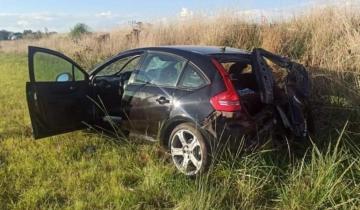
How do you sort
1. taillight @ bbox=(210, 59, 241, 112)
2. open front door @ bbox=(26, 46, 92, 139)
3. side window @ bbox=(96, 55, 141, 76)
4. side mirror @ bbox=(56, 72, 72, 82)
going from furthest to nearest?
side window @ bbox=(96, 55, 141, 76), side mirror @ bbox=(56, 72, 72, 82), open front door @ bbox=(26, 46, 92, 139), taillight @ bbox=(210, 59, 241, 112)

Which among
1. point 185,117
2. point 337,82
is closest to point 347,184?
point 185,117

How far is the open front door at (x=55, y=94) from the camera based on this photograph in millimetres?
5988

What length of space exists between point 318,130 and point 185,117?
7.07 ft

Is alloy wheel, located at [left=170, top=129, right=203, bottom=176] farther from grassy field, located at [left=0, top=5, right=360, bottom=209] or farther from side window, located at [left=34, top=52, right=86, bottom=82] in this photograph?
side window, located at [left=34, top=52, right=86, bottom=82]

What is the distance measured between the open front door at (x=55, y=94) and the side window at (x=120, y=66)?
36 centimetres

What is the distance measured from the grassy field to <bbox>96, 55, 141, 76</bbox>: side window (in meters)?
0.98

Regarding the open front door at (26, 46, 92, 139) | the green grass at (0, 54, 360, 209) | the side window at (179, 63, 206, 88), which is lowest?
the green grass at (0, 54, 360, 209)

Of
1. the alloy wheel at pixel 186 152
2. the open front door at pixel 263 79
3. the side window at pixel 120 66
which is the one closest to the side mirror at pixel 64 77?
the side window at pixel 120 66

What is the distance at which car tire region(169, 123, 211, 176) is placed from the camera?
5059 millimetres

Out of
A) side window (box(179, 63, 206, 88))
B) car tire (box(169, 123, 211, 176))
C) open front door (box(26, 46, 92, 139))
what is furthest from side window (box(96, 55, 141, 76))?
car tire (box(169, 123, 211, 176))

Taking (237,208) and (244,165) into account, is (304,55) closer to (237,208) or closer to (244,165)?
(244,165)

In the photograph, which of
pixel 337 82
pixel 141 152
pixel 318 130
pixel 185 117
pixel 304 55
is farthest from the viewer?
pixel 304 55

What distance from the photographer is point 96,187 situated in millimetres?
4859

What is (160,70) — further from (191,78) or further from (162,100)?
(191,78)
